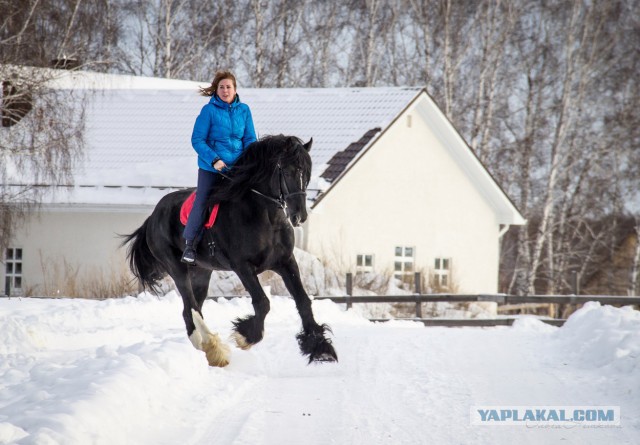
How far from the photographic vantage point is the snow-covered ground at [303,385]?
5.90m

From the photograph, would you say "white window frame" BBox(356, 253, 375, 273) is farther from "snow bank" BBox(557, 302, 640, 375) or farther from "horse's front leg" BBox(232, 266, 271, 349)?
"horse's front leg" BBox(232, 266, 271, 349)

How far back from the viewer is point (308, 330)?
8516mm

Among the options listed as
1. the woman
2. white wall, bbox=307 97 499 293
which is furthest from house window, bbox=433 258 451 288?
the woman

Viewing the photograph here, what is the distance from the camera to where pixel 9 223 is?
1559cm

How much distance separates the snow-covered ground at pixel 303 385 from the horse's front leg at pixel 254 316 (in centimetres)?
24

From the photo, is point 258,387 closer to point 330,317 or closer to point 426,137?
point 330,317

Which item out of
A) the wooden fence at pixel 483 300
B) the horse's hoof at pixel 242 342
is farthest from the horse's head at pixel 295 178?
the wooden fence at pixel 483 300

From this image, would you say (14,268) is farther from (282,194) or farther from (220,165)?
(282,194)

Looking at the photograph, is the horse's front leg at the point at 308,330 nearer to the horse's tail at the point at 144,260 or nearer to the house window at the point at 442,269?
the horse's tail at the point at 144,260

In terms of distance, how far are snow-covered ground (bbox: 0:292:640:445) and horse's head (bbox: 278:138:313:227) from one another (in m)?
1.50

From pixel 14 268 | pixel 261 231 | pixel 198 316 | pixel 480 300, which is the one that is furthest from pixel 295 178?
pixel 14 268

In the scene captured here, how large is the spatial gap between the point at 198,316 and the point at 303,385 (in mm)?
1911

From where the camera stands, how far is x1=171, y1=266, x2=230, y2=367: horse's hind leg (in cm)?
873

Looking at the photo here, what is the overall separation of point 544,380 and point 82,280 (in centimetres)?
1580
